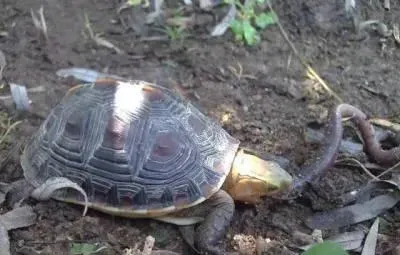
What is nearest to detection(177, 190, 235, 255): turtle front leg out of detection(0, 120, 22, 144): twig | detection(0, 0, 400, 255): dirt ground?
detection(0, 0, 400, 255): dirt ground

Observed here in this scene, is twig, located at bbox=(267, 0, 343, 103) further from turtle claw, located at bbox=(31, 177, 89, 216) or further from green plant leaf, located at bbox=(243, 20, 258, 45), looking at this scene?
turtle claw, located at bbox=(31, 177, 89, 216)

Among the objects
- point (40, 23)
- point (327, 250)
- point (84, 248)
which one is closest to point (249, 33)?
point (40, 23)

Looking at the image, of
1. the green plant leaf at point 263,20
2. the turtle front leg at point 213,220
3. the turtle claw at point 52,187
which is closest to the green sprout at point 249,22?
the green plant leaf at point 263,20

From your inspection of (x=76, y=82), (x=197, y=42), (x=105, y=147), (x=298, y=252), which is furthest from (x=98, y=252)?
(x=197, y=42)

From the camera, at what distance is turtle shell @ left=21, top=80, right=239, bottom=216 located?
3352 millimetres

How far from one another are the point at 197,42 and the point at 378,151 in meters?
1.69

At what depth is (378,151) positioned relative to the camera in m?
3.88

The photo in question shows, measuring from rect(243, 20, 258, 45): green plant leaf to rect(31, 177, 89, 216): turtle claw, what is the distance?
6.72 ft

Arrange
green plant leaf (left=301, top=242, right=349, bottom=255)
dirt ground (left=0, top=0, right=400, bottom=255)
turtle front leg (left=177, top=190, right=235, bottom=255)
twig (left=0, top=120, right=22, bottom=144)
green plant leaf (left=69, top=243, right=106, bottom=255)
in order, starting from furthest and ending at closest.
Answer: twig (left=0, top=120, right=22, bottom=144)
dirt ground (left=0, top=0, right=400, bottom=255)
turtle front leg (left=177, top=190, right=235, bottom=255)
green plant leaf (left=69, top=243, right=106, bottom=255)
green plant leaf (left=301, top=242, right=349, bottom=255)

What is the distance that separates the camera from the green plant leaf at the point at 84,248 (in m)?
3.13

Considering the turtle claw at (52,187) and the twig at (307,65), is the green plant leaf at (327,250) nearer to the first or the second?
the turtle claw at (52,187)

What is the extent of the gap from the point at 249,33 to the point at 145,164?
1.87 meters

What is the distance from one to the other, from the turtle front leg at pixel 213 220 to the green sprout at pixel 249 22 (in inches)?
67.6

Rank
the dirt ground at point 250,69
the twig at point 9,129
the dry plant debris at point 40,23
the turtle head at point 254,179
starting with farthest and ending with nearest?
the dry plant debris at point 40,23 → the twig at point 9,129 → the dirt ground at point 250,69 → the turtle head at point 254,179
